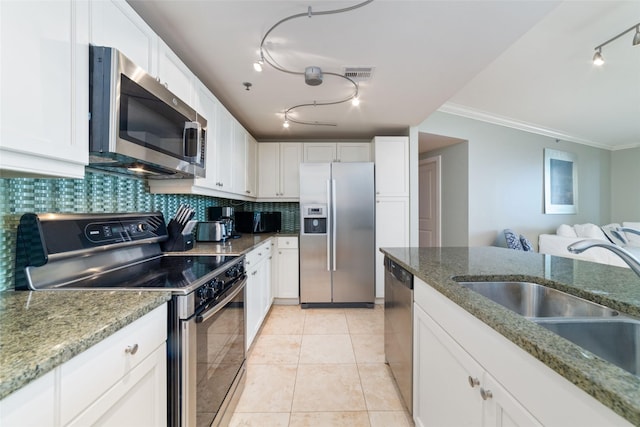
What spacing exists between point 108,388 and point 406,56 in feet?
7.78

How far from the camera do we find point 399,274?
5.58 ft

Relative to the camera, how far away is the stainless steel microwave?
1.04 meters

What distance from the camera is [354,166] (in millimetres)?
3291

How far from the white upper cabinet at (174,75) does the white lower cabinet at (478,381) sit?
1903mm

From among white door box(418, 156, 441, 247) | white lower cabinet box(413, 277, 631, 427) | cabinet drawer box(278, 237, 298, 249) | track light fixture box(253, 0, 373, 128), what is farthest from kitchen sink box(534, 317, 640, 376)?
white door box(418, 156, 441, 247)

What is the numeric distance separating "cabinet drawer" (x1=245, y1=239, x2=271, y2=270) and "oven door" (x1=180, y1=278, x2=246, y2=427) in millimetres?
390

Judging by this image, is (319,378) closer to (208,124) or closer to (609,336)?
(609,336)

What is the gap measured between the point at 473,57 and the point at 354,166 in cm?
164

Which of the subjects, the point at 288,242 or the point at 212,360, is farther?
the point at 288,242

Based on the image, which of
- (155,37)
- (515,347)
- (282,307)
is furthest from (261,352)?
(155,37)

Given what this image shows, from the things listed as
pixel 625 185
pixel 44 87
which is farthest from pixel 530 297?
pixel 625 185

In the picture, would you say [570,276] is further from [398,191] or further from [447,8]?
[398,191]

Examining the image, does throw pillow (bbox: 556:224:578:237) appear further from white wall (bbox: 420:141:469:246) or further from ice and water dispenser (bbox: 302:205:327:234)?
ice and water dispenser (bbox: 302:205:327:234)

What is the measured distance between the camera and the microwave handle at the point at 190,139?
1606mm
